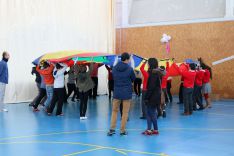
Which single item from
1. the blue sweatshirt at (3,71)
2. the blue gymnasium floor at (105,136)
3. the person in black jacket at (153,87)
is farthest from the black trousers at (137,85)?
the person in black jacket at (153,87)

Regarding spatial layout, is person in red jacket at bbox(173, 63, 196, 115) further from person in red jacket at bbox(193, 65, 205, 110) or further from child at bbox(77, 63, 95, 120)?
child at bbox(77, 63, 95, 120)

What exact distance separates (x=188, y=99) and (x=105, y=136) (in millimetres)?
3324

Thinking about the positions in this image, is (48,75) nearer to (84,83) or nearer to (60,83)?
(60,83)

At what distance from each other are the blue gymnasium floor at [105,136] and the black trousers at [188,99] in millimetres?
240

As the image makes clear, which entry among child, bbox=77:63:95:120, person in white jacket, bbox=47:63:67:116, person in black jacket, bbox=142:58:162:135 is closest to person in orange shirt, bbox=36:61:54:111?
person in white jacket, bbox=47:63:67:116

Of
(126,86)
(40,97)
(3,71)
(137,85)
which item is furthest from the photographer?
(137,85)

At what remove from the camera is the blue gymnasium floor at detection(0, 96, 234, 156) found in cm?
556

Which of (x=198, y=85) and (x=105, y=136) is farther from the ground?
(x=198, y=85)

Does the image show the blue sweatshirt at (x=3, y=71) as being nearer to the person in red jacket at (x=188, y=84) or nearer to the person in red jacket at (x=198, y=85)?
the person in red jacket at (x=188, y=84)

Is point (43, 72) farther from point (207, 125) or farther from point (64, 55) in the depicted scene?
point (207, 125)

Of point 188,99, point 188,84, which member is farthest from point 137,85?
point 188,84

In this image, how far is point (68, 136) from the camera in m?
6.70

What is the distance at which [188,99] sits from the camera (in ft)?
30.3

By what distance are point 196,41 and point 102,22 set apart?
412cm
